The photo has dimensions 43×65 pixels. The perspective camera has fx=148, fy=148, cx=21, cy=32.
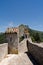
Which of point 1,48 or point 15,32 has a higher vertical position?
point 15,32

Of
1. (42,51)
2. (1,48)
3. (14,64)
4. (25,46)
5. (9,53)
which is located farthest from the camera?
(25,46)

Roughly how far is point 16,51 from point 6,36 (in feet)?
5.82

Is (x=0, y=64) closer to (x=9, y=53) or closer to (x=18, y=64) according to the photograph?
(x=18, y=64)

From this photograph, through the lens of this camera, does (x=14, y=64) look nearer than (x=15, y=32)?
Yes

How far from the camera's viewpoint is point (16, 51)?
14.5 metres

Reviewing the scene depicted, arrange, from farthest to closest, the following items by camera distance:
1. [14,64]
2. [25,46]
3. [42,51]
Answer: [25,46] < [14,64] < [42,51]

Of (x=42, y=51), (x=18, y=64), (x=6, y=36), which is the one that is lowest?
(x=18, y=64)

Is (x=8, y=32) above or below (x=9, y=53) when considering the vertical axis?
above

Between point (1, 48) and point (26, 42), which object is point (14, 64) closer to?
point (1, 48)

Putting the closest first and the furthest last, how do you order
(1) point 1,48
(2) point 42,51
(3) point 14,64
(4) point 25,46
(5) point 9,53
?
(2) point 42,51
(3) point 14,64
(1) point 1,48
(5) point 9,53
(4) point 25,46

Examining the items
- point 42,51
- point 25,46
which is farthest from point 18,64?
point 25,46

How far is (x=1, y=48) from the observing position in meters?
11.6

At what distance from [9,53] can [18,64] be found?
13.6 feet

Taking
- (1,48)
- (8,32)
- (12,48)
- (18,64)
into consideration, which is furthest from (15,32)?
(18,64)
